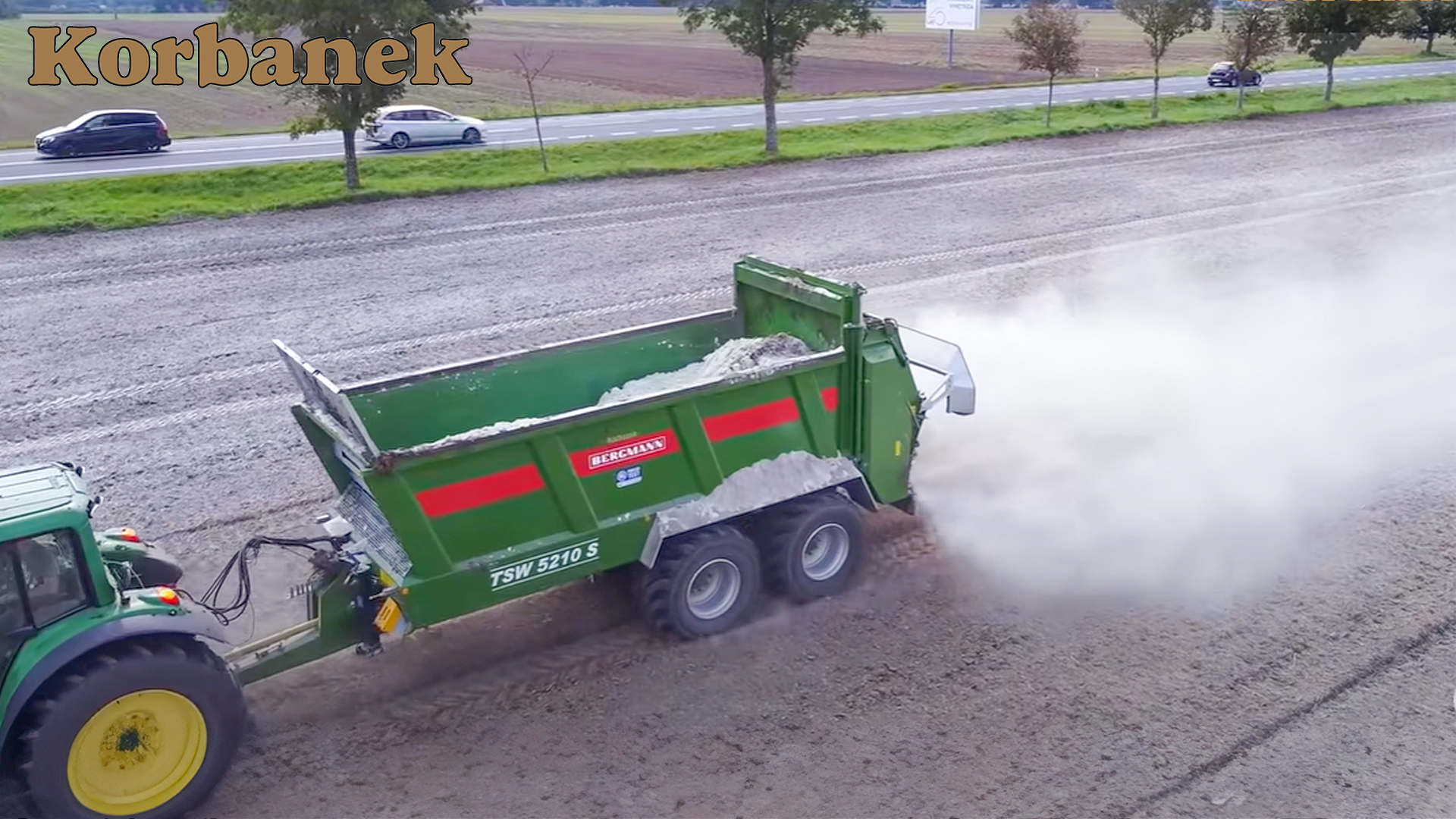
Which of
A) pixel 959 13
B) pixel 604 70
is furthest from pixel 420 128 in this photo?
pixel 959 13

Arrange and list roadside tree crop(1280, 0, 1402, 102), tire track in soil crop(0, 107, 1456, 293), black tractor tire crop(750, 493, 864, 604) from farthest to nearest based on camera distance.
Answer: roadside tree crop(1280, 0, 1402, 102) → tire track in soil crop(0, 107, 1456, 293) → black tractor tire crop(750, 493, 864, 604)

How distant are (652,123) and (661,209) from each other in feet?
50.7

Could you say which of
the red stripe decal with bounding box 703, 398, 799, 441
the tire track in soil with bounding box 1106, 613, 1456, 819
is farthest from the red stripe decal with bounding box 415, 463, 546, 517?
the tire track in soil with bounding box 1106, 613, 1456, 819

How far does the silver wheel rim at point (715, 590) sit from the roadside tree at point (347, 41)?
56.4 ft

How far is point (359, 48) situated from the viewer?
73.3 ft

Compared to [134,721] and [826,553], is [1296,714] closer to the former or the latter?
[826,553]

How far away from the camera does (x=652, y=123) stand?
37.4 m

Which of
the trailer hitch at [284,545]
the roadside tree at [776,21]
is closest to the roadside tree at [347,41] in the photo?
the roadside tree at [776,21]

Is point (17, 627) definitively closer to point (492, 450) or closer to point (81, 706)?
point (81, 706)

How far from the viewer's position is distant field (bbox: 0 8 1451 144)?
44562 mm

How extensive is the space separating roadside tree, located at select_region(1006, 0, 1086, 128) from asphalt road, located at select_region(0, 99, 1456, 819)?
583 inches

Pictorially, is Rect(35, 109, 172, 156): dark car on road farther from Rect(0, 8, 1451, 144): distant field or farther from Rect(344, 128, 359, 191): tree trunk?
Rect(344, 128, 359, 191): tree trunk

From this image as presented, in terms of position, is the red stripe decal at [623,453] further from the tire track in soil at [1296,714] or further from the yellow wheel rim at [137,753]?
the tire track in soil at [1296,714]

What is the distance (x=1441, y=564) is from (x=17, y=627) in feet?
31.4
